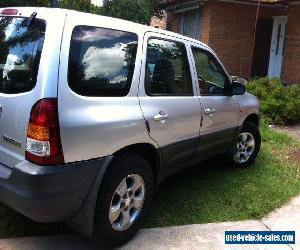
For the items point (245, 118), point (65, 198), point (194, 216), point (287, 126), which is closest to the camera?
point (65, 198)

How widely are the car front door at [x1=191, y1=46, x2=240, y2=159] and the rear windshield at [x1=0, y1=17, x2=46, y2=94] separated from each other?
6.52 ft

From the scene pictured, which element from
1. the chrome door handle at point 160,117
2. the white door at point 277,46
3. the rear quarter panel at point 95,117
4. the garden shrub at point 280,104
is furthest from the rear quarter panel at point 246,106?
the white door at point 277,46

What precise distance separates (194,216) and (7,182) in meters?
2.08

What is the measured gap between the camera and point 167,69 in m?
4.23

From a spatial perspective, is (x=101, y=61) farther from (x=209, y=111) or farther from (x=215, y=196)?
(x=215, y=196)

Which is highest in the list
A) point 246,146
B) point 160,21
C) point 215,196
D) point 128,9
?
point 128,9

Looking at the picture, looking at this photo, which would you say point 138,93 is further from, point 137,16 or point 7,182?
point 137,16

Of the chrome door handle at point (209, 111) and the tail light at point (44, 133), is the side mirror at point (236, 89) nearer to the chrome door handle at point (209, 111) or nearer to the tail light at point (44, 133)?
the chrome door handle at point (209, 111)

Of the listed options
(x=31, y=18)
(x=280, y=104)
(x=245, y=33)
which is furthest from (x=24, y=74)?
(x=245, y=33)

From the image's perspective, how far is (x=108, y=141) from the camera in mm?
3377

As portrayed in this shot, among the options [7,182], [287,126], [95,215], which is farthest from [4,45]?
[287,126]

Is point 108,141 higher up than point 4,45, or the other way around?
point 4,45

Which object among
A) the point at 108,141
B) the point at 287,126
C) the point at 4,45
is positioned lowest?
the point at 287,126

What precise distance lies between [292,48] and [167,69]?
10180 mm
